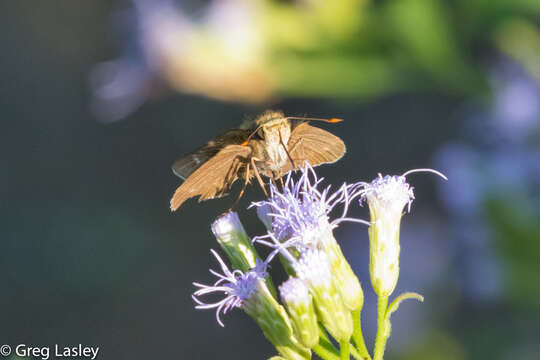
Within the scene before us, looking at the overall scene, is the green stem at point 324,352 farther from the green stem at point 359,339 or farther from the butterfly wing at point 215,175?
the butterfly wing at point 215,175

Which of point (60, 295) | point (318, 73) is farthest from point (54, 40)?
point (318, 73)

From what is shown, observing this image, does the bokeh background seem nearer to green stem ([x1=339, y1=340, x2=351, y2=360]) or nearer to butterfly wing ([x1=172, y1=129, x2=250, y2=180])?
butterfly wing ([x1=172, y1=129, x2=250, y2=180])

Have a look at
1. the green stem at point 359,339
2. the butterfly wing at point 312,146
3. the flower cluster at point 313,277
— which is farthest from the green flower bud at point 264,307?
A: the butterfly wing at point 312,146

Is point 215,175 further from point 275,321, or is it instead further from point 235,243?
point 275,321

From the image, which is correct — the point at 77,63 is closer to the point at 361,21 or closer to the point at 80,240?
the point at 80,240

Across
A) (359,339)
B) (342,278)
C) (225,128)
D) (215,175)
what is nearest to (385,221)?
(342,278)

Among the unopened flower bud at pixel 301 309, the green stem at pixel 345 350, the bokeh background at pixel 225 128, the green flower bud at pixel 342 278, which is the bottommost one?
the green stem at pixel 345 350

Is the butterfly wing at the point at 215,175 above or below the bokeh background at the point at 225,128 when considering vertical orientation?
below
